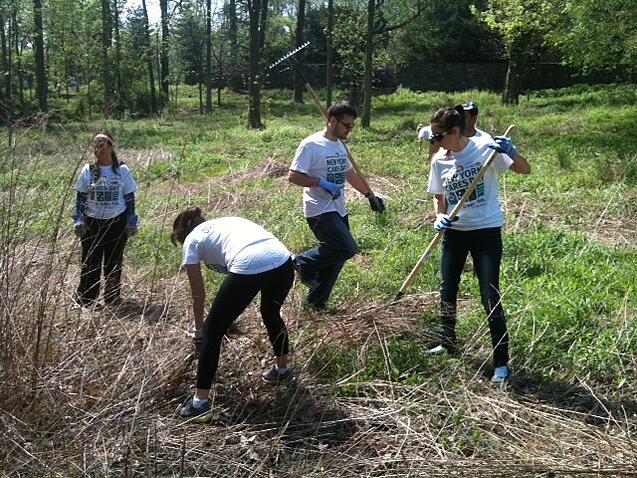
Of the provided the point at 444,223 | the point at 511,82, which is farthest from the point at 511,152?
the point at 511,82

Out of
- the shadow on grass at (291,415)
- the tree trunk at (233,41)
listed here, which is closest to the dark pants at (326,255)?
the shadow on grass at (291,415)

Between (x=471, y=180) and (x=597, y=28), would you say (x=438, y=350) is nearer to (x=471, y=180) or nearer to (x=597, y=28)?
(x=471, y=180)

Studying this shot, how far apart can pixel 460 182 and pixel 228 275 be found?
1536 millimetres

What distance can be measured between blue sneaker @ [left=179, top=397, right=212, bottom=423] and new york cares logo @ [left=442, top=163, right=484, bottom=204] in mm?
1901

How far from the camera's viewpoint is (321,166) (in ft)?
15.7

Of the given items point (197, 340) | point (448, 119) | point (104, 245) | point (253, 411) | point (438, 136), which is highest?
point (448, 119)

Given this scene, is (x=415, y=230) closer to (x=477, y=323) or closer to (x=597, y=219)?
(x=597, y=219)

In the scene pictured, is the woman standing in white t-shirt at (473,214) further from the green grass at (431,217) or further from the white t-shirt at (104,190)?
the white t-shirt at (104,190)

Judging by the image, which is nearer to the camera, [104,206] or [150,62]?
[104,206]

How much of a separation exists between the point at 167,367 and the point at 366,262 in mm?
2997

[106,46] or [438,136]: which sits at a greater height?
[106,46]

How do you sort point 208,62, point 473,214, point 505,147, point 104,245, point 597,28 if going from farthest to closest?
point 208,62
point 597,28
point 104,245
point 473,214
point 505,147

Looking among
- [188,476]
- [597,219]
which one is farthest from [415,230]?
[188,476]

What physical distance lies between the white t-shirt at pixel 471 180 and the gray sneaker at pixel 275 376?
1317 mm
